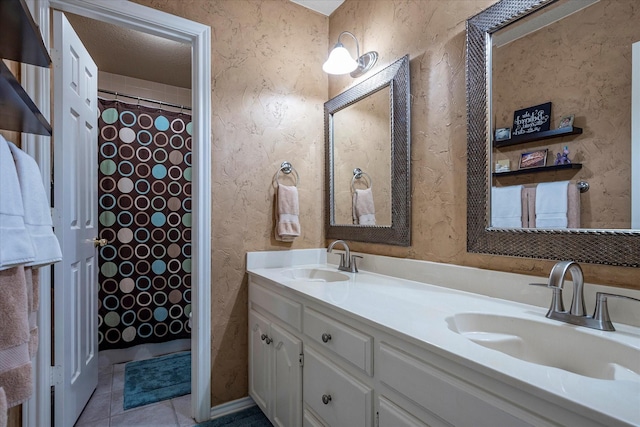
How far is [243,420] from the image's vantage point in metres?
1.82

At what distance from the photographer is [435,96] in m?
1.49

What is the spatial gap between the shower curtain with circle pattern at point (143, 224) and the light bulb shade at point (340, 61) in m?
1.49

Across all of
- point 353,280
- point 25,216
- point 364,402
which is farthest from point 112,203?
point 364,402

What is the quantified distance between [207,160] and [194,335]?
963 millimetres

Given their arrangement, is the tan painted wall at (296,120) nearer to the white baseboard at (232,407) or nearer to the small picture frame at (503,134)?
the white baseboard at (232,407)

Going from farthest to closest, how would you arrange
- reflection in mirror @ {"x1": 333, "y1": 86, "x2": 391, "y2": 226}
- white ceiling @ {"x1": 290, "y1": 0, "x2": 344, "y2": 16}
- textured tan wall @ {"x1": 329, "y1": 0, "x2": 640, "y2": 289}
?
white ceiling @ {"x1": 290, "y1": 0, "x2": 344, "y2": 16} → reflection in mirror @ {"x1": 333, "y1": 86, "x2": 391, "y2": 226} → textured tan wall @ {"x1": 329, "y1": 0, "x2": 640, "y2": 289}

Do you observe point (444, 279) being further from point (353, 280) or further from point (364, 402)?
point (364, 402)

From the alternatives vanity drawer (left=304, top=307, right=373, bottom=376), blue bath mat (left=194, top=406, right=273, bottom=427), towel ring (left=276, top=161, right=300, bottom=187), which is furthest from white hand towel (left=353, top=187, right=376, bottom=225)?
blue bath mat (left=194, top=406, right=273, bottom=427)

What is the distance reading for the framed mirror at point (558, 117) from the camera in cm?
→ 94

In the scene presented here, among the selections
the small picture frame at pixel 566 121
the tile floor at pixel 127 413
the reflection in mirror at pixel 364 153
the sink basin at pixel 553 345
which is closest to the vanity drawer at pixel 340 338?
the sink basin at pixel 553 345

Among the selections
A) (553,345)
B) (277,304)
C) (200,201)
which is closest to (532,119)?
(553,345)

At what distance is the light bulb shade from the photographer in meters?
1.80

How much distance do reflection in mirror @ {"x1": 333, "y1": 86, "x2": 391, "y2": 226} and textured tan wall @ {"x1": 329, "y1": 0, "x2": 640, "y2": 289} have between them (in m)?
0.18

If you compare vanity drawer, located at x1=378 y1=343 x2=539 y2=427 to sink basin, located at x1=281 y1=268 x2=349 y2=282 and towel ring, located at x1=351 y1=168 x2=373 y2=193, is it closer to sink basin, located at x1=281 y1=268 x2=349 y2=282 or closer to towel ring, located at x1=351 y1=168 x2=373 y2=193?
sink basin, located at x1=281 y1=268 x2=349 y2=282
